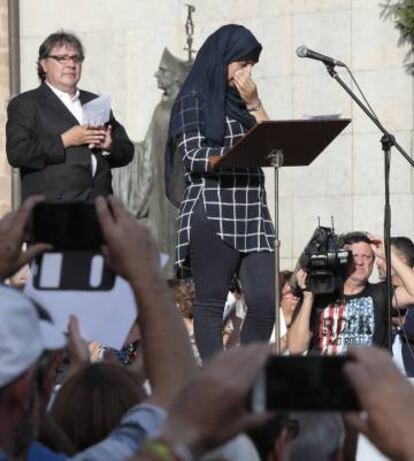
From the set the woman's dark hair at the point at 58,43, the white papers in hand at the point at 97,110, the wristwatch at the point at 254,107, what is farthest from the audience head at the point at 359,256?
the woman's dark hair at the point at 58,43

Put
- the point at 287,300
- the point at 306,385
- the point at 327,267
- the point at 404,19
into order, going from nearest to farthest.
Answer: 1. the point at 306,385
2. the point at 327,267
3. the point at 287,300
4. the point at 404,19

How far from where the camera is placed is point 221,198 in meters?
6.67

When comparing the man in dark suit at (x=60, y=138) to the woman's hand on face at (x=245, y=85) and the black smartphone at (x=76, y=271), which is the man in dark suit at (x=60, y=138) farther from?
the black smartphone at (x=76, y=271)

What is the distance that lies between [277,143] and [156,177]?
6595 mm

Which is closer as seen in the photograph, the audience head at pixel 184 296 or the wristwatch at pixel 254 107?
the wristwatch at pixel 254 107

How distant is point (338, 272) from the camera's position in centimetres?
789

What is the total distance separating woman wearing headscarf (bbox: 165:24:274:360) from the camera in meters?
6.55

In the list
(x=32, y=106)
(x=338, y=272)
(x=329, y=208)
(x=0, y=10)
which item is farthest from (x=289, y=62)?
(x=32, y=106)

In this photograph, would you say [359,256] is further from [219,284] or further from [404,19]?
[404,19]

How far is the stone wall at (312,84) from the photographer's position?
12.6m

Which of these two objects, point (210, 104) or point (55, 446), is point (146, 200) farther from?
point (55, 446)

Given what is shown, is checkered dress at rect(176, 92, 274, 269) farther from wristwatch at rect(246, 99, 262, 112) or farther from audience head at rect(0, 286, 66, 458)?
audience head at rect(0, 286, 66, 458)

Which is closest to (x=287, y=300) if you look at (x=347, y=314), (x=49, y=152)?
(x=347, y=314)

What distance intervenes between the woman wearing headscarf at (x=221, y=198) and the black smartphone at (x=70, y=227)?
397 cm
